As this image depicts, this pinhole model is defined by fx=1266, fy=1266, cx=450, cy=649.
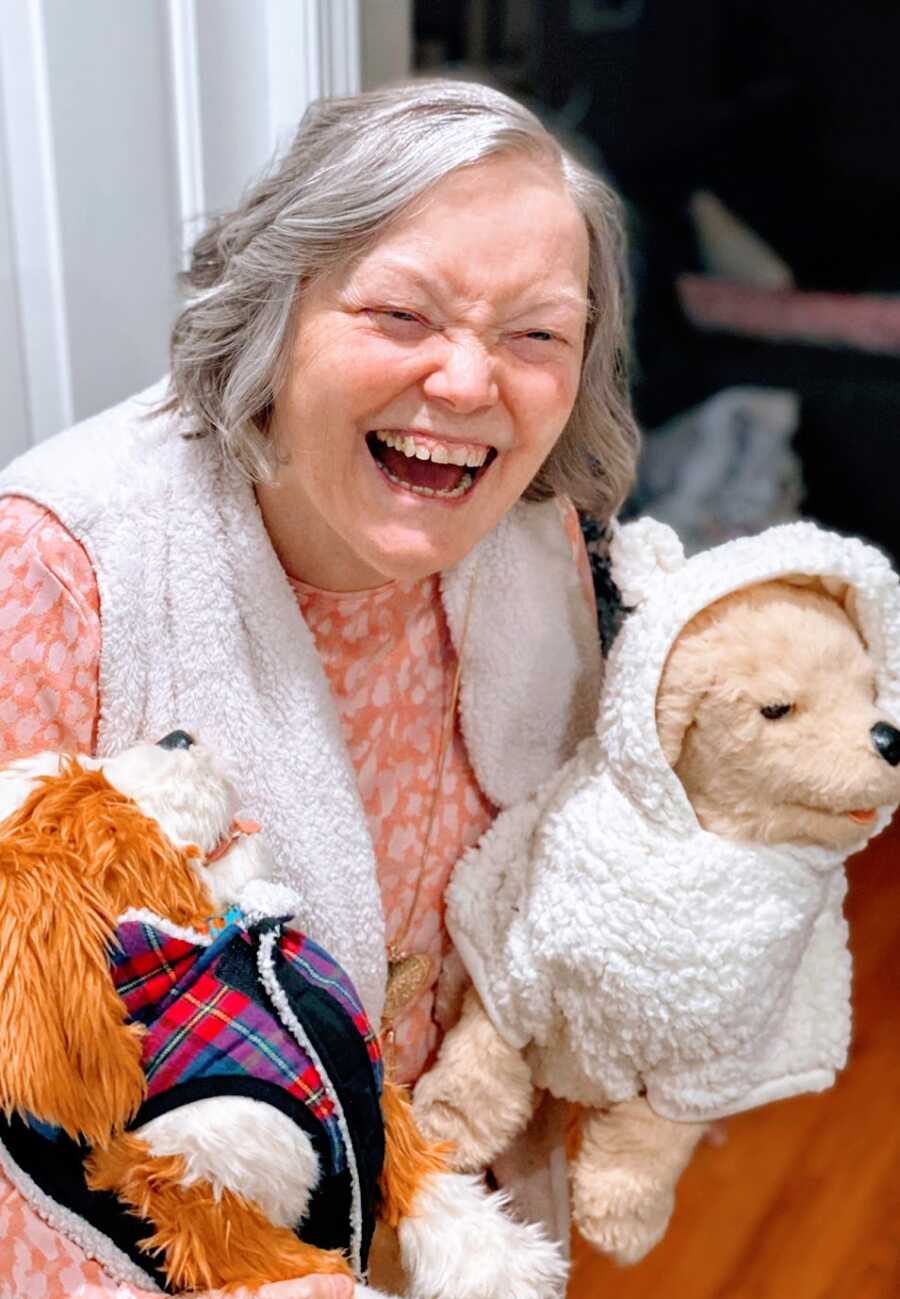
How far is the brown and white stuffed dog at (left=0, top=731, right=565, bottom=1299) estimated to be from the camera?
2.14 feet

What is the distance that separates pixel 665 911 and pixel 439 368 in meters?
0.40

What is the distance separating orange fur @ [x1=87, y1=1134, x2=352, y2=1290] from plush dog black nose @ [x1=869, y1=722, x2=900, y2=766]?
485mm

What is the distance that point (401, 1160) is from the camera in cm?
84

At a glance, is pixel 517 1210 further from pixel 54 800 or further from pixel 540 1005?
pixel 54 800

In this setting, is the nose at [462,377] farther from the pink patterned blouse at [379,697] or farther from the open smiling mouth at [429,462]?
the pink patterned blouse at [379,697]

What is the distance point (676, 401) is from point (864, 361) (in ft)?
1.51

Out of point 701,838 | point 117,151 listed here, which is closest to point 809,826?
point 701,838

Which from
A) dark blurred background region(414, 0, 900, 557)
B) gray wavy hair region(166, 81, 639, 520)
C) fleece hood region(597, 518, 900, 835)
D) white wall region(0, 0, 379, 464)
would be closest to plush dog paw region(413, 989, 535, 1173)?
fleece hood region(597, 518, 900, 835)

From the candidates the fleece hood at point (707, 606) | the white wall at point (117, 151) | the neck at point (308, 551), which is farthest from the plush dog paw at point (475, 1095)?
the white wall at point (117, 151)

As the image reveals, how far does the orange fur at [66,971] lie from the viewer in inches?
25.3

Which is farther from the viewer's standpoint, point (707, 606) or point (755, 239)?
point (755, 239)

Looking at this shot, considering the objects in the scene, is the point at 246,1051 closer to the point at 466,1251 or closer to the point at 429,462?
the point at 466,1251

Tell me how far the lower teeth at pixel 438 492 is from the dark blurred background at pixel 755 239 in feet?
6.83

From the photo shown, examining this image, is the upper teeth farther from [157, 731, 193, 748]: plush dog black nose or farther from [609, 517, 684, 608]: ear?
[157, 731, 193, 748]: plush dog black nose
